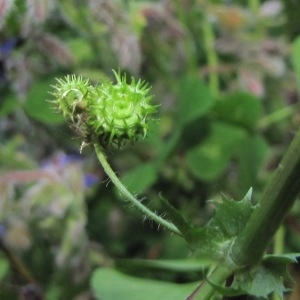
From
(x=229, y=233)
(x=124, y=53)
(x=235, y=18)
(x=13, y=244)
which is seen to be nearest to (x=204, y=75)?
(x=235, y=18)

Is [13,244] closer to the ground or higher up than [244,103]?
closer to the ground

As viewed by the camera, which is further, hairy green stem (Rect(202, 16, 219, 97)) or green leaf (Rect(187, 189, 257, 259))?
hairy green stem (Rect(202, 16, 219, 97))

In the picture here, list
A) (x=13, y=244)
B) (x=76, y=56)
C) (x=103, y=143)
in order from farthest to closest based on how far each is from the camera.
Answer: (x=76, y=56) < (x=13, y=244) < (x=103, y=143)

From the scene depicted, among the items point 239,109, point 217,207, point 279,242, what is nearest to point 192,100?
point 239,109

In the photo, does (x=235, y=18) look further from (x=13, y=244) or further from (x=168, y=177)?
(x=13, y=244)

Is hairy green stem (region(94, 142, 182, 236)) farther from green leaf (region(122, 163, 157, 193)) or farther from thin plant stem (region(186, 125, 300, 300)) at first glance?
green leaf (region(122, 163, 157, 193))

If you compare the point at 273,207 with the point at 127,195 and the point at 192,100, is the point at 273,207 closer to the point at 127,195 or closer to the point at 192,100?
the point at 127,195

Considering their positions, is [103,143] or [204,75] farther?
[204,75]

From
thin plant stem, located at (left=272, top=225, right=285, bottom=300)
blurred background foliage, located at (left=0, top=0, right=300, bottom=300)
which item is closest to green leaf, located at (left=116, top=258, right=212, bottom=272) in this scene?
blurred background foliage, located at (left=0, top=0, right=300, bottom=300)

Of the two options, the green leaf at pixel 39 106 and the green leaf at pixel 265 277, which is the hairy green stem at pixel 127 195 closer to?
the green leaf at pixel 265 277
